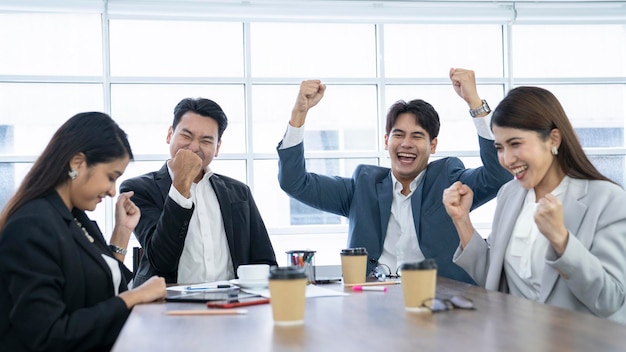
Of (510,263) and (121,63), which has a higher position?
(121,63)

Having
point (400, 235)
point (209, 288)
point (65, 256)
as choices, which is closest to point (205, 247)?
point (209, 288)

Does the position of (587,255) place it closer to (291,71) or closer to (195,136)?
(195,136)

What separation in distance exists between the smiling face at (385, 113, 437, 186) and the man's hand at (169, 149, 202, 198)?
923 millimetres

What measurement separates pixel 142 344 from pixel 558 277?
133cm

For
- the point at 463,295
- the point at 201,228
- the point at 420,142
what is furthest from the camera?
the point at 420,142

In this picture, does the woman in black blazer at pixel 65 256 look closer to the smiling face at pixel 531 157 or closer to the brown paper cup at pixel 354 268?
the brown paper cup at pixel 354 268

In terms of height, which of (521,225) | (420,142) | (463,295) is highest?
(420,142)

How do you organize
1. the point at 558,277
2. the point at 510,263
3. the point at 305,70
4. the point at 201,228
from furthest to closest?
the point at 305,70 → the point at 201,228 → the point at 510,263 → the point at 558,277

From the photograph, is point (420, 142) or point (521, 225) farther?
point (420, 142)

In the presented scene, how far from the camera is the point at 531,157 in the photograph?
98.0 inches

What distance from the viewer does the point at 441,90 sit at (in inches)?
206

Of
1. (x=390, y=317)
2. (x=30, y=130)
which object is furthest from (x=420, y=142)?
(x=30, y=130)

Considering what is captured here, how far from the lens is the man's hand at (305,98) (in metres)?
3.33

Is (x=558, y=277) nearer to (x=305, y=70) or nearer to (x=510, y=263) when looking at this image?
(x=510, y=263)
